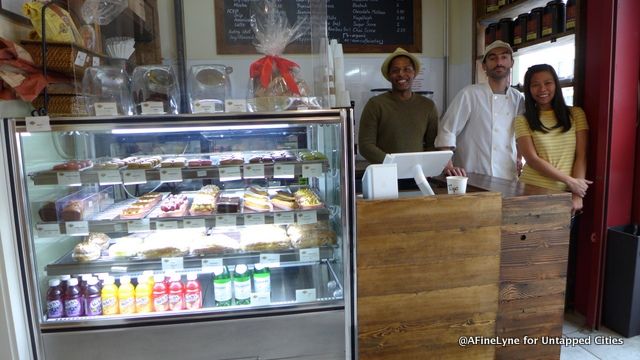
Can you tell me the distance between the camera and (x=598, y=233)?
258 centimetres

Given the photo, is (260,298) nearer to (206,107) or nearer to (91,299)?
(91,299)

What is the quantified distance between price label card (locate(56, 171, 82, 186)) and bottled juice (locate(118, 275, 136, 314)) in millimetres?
503

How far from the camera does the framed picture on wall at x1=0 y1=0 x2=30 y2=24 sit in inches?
70.7

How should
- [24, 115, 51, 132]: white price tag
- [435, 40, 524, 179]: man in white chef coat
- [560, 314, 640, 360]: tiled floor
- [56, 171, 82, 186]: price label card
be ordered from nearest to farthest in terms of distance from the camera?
[24, 115, 51, 132]: white price tag → [56, 171, 82, 186]: price label card → [560, 314, 640, 360]: tiled floor → [435, 40, 524, 179]: man in white chef coat

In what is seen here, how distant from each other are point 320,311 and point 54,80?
1.56 metres

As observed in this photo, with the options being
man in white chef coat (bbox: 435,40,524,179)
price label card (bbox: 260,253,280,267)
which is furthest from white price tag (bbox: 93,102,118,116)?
man in white chef coat (bbox: 435,40,524,179)

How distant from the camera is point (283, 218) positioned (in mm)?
1880

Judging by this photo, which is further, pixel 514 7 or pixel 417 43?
pixel 417 43

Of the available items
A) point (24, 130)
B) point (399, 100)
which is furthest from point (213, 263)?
point (399, 100)

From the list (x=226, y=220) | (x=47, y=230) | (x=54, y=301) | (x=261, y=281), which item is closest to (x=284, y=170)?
(x=226, y=220)

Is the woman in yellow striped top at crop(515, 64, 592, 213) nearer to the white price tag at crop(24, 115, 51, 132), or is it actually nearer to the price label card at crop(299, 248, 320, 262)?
the price label card at crop(299, 248, 320, 262)

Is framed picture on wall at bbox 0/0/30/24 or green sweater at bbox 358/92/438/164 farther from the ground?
framed picture on wall at bbox 0/0/30/24

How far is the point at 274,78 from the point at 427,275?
1.12 m

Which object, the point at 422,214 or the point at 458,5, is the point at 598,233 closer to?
the point at 422,214
